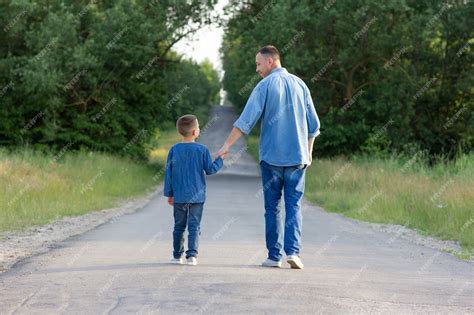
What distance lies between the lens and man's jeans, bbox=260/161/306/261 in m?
9.24

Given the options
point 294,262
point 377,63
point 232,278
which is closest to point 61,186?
point 294,262

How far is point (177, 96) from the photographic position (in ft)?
122

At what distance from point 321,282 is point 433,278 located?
4.41ft

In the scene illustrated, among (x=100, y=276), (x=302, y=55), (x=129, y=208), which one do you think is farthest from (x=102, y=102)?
(x=100, y=276)

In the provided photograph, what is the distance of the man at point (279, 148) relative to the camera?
9.23 metres

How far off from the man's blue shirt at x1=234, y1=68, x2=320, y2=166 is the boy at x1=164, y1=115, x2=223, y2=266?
46 centimetres

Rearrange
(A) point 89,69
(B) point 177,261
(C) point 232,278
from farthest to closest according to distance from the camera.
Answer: (A) point 89,69 < (B) point 177,261 < (C) point 232,278

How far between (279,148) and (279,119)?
11.5 inches

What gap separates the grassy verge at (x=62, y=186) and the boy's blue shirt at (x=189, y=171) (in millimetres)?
5344

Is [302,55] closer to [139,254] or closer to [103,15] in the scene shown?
[103,15]

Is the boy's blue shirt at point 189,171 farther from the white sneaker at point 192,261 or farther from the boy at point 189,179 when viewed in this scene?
the white sneaker at point 192,261

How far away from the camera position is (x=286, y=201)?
9305 millimetres

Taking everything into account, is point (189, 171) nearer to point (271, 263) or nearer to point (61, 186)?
point (271, 263)

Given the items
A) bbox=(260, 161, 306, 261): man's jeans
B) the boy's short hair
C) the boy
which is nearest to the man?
bbox=(260, 161, 306, 261): man's jeans
